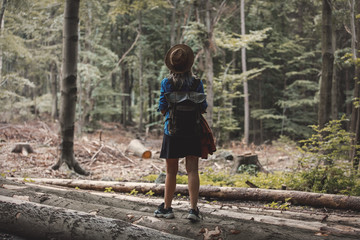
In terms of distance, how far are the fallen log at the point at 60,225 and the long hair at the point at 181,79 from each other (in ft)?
5.87

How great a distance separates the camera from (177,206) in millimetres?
4695

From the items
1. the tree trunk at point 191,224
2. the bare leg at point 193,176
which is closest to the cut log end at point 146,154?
the tree trunk at point 191,224

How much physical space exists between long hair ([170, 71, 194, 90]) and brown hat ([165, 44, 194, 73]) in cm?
6

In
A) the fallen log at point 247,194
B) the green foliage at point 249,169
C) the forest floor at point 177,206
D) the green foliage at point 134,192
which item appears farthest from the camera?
the green foliage at point 249,169

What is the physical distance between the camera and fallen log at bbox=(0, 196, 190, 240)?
Answer: 109 inches

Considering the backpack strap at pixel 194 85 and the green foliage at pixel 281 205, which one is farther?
the green foliage at pixel 281 205

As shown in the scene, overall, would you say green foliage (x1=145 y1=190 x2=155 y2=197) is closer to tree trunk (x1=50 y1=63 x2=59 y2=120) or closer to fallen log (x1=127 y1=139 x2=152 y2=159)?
fallen log (x1=127 y1=139 x2=152 y2=159)

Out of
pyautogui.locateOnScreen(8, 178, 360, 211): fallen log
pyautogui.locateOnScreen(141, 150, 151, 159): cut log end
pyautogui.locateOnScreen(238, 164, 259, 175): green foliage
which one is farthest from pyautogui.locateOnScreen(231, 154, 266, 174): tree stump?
pyautogui.locateOnScreen(141, 150, 151, 159): cut log end

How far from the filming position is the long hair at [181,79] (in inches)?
139

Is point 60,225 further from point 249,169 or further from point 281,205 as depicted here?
point 249,169

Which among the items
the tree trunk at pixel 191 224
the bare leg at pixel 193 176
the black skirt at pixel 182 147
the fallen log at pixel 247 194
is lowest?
the fallen log at pixel 247 194

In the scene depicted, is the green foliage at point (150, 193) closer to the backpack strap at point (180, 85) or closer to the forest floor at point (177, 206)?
the forest floor at point (177, 206)

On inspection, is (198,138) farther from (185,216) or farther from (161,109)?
(185,216)

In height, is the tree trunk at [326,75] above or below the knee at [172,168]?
above
